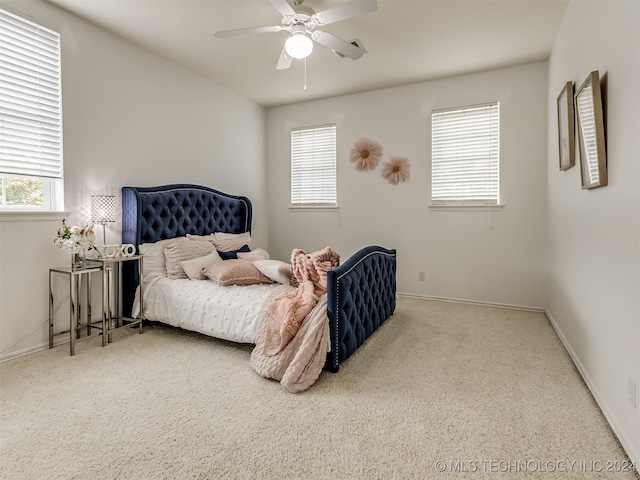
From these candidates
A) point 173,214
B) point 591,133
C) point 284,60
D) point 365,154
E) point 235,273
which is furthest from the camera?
point 365,154

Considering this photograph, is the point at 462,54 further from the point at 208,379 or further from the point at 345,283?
the point at 208,379

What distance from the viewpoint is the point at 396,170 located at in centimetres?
482

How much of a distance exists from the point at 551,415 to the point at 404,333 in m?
1.45

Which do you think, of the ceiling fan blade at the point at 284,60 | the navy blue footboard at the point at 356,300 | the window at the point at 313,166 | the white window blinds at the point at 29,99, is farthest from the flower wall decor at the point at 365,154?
the white window blinds at the point at 29,99

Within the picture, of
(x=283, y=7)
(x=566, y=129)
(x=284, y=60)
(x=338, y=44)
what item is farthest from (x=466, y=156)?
(x=283, y=7)

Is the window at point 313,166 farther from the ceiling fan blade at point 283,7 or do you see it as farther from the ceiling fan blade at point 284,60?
the ceiling fan blade at point 283,7

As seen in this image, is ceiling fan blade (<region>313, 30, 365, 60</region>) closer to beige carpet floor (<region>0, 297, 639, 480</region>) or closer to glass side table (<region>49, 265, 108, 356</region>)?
beige carpet floor (<region>0, 297, 639, 480</region>)

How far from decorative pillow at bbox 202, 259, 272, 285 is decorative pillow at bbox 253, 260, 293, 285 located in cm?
6

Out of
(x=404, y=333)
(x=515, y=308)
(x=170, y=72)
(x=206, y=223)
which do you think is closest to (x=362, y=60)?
(x=170, y=72)

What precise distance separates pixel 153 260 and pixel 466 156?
375 centimetres

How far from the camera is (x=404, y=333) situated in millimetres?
3363

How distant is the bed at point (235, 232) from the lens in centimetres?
256

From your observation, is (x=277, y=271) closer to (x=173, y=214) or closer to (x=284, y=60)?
(x=173, y=214)

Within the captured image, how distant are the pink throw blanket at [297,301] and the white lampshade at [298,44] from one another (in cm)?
155
